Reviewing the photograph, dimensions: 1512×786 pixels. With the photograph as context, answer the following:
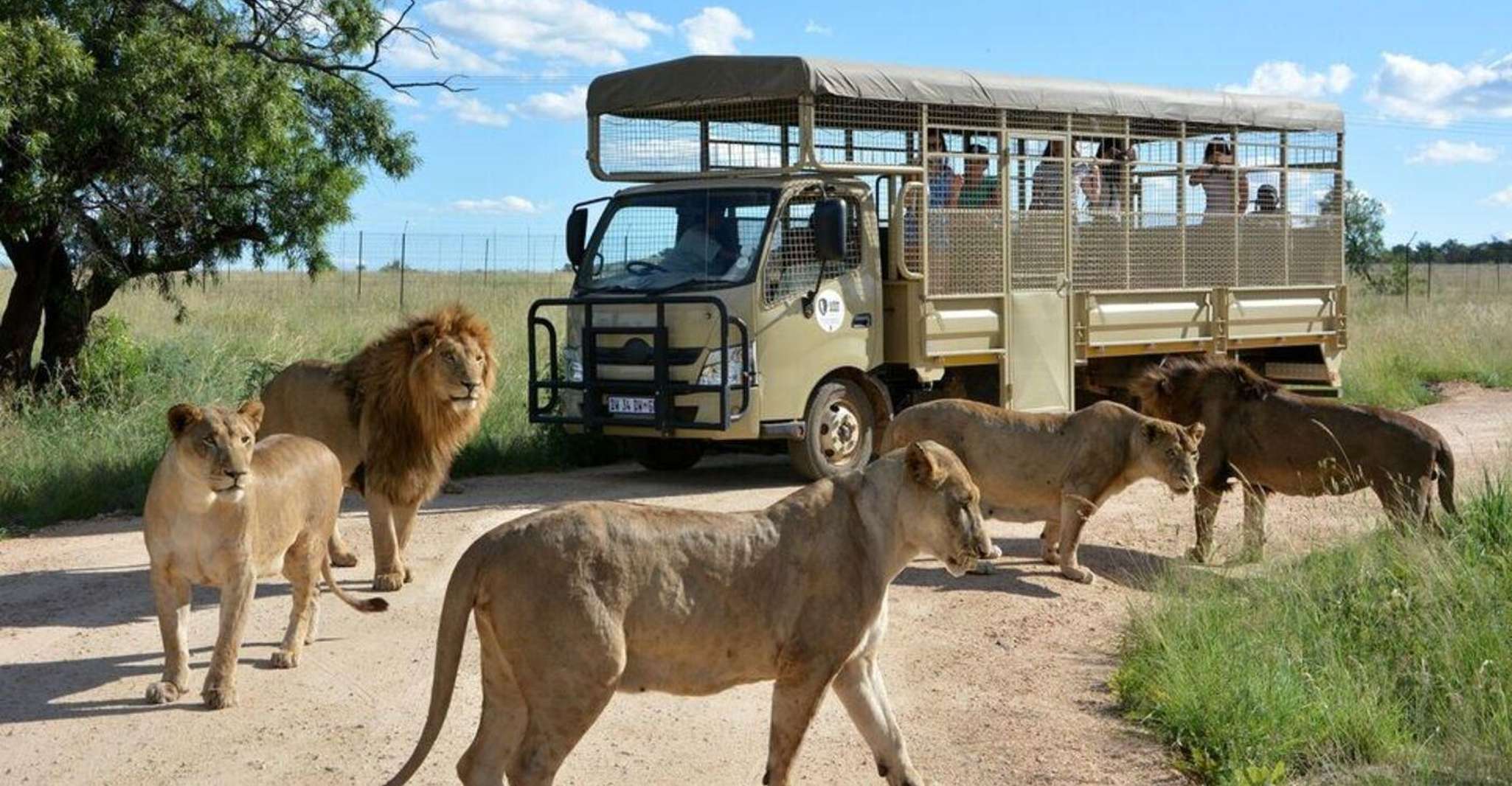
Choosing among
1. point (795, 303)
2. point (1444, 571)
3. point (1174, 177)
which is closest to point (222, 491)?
point (1444, 571)

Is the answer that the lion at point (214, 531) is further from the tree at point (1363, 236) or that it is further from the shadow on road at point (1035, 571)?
the tree at point (1363, 236)

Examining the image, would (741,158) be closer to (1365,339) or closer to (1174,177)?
(1174,177)

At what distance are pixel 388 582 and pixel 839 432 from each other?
5.12 meters

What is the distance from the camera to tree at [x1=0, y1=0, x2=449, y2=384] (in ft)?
43.1

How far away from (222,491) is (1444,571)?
5.64 m

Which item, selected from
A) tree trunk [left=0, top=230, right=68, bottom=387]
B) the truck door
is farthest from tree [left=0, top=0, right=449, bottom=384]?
the truck door

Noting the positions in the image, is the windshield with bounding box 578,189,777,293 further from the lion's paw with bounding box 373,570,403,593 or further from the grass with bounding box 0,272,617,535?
the lion's paw with bounding box 373,570,403,593

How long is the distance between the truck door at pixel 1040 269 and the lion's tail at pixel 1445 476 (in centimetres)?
462

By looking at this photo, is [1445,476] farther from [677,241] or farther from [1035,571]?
[677,241]

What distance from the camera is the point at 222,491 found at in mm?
7176

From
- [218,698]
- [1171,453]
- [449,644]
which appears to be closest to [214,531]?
[218,698]

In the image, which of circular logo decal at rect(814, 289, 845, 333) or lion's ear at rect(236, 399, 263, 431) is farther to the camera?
circular logo decal at rect(814, 289, 845, 333)

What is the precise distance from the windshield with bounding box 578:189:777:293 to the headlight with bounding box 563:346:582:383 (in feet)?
1.61

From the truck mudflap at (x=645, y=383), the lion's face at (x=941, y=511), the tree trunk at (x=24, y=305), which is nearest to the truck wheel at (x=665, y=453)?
the truck mudflap at (x=645, y=383)
